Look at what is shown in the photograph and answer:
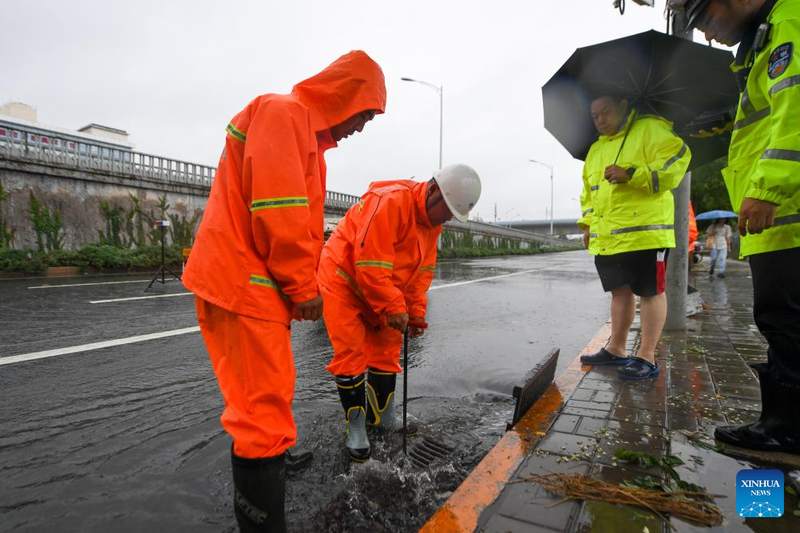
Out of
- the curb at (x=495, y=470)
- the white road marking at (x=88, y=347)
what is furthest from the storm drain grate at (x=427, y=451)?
the white road marking at (x=88, y=347)

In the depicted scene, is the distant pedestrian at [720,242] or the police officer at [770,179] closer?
the police officer at [770,179]

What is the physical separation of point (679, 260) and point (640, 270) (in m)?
2.09

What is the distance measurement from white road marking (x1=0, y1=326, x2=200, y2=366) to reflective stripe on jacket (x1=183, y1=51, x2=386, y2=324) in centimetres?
361

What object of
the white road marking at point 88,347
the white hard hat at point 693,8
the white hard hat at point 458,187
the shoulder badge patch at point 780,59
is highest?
the white hard hat at point 693,8

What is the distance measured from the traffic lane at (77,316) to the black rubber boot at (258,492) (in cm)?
407

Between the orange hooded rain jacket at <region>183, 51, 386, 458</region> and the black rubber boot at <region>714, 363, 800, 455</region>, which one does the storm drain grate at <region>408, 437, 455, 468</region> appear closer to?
the orange hooded rain jacket at <region>183, 51, 386, 458</region>

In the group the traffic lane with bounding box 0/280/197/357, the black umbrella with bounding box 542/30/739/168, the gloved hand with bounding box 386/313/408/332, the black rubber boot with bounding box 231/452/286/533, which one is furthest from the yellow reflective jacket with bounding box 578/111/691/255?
the traffic lane with bounding box 0/280/197/357

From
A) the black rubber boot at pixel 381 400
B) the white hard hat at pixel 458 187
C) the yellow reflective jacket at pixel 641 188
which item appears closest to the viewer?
the white hard hat at pixel 458 187

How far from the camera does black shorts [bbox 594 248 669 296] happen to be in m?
3.43

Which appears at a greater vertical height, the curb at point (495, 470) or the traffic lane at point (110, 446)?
the curb at point (495, 470)

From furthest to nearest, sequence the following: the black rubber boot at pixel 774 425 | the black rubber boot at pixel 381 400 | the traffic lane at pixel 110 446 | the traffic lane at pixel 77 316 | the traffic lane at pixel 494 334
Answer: the traffic lane at pixel 77 316 < the traffic lane at pixel 494 334 < the black rubber boot at pixel 381 400 < the black rubber boot at pixel 774 425 < the traffic lane at pixel 110 446

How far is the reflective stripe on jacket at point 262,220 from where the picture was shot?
5.31 feet

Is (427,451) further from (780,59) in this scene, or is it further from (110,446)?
(780,59)

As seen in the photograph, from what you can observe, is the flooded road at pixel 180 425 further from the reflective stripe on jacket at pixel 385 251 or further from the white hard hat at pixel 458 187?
the white hard hat at pixel 458 187
